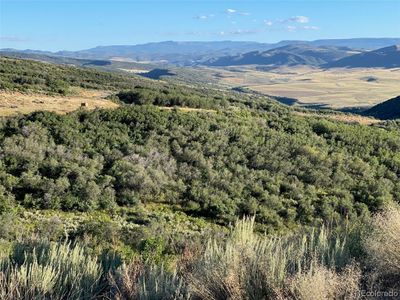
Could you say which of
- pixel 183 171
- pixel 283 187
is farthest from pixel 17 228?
pixel 283 187

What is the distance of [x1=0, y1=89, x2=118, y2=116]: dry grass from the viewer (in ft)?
90.2

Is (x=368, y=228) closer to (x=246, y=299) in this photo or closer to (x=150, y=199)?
(x=246, y=299)

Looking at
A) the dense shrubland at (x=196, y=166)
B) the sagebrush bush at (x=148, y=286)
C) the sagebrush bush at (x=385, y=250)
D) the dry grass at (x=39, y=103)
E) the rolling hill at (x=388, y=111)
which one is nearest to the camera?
the sagebrush bush at (x=148, y=286)

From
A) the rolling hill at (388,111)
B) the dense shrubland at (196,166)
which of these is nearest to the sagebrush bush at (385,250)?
the dense shrubland at (196,166)

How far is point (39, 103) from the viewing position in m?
29.8

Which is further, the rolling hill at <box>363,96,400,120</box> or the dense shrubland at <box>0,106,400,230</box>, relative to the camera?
the rolling hill at <box>363,96,400,120</box>

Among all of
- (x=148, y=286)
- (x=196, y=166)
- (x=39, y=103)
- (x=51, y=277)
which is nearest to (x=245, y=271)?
(x=148, y=286)

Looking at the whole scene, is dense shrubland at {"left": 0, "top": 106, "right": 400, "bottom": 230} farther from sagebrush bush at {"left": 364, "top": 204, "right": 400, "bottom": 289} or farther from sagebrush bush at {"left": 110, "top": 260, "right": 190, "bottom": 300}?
sagebrush bush at {"left": 110, "top": 260, "right": 190, "bottom": 300}

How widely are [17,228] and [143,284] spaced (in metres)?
9.92

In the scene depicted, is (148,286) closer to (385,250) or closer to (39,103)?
(385,250)

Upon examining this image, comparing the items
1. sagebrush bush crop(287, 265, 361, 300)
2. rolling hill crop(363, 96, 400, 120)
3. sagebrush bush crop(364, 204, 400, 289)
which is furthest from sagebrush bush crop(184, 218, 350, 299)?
rolling hill crop(363, 96, 400, 120)

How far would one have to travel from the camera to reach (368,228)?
690 centimetres

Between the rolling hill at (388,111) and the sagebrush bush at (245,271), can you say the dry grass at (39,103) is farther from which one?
the rolling hill at (388,111)

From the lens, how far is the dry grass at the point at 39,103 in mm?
27506
